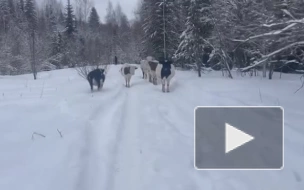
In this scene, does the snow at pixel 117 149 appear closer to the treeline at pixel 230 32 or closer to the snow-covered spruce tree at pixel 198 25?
the treeline at pixel 230 32

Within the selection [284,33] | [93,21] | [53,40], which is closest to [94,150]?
[284,33]

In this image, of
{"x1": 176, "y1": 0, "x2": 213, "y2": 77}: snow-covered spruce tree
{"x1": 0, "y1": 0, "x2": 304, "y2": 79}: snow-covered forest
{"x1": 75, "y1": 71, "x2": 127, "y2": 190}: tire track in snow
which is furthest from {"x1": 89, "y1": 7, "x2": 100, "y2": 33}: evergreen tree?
{"x1": 75, "y1": 71, "x2": 127, "y2": 190}: tire track in snow

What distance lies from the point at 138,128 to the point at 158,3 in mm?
23000

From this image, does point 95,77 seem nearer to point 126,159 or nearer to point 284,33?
point 126,159

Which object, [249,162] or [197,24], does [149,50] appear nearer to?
[197,24]

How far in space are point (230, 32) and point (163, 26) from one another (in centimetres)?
1641

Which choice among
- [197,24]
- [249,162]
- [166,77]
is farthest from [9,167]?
[197,24]

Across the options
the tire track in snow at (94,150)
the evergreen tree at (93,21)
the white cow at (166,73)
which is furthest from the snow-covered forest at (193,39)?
the evergreen tree at (93,21)

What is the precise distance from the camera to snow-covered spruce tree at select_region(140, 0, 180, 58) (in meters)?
27.7

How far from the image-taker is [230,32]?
11.9 meters

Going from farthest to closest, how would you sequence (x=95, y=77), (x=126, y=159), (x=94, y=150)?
(x=95, y=77), (x=94, y=150), (x=126, y=159)

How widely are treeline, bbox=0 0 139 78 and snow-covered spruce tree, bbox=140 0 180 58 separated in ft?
17.0
